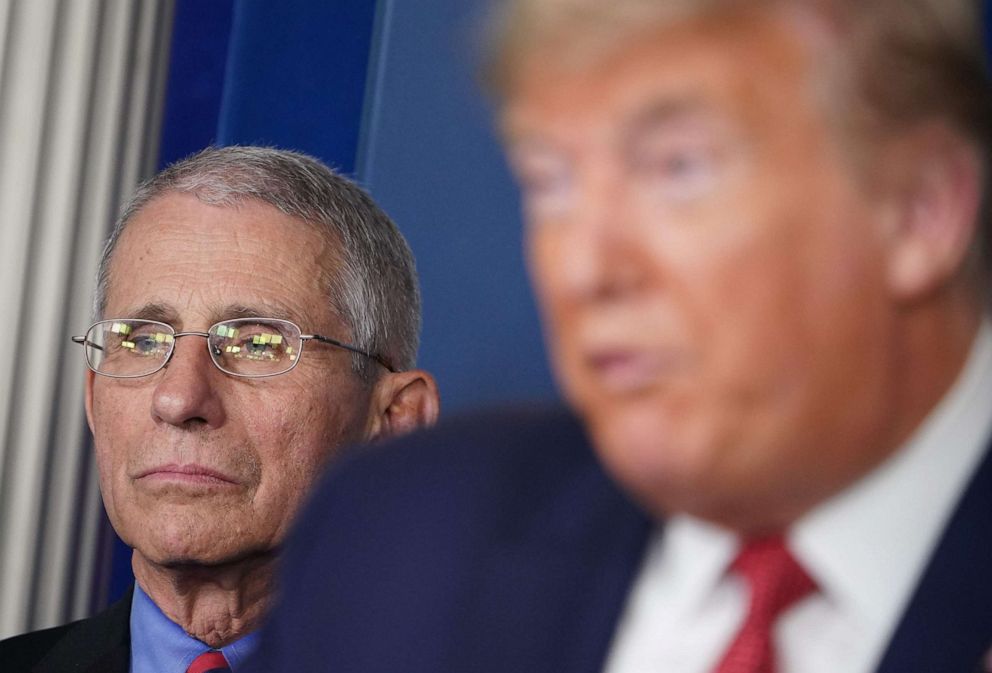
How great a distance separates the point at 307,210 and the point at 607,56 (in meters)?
1.20

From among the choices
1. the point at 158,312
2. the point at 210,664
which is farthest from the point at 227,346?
the point at 210,664

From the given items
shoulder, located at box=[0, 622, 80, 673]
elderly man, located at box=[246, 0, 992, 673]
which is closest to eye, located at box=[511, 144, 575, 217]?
elderly man, located at box=[246, 0, 992, 673]

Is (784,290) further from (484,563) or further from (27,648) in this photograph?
(27,648)

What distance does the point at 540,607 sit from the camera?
17.7 inches

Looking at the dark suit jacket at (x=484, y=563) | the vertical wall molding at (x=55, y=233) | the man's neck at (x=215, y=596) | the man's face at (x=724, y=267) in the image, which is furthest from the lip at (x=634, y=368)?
the vertical wall molding at (x=55, y=233)

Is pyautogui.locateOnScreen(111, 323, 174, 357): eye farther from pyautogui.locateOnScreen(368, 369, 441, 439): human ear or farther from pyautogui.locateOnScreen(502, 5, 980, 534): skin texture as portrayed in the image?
pyautogui.locateOnScreen(502, 5, 980, 534): skin texture

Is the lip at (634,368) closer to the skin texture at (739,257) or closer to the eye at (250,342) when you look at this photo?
the skin texture at (739,257)

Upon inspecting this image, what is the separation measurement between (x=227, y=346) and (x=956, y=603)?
3.75 ft

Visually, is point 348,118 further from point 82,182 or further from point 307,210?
point 82,182

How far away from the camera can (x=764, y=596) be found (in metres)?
0.39

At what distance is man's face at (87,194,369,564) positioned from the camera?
4.61ft

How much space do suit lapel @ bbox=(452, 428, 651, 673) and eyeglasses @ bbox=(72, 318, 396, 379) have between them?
1.01 m

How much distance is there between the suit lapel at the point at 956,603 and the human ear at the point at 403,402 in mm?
1057

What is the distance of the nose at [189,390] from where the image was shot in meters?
1.39
